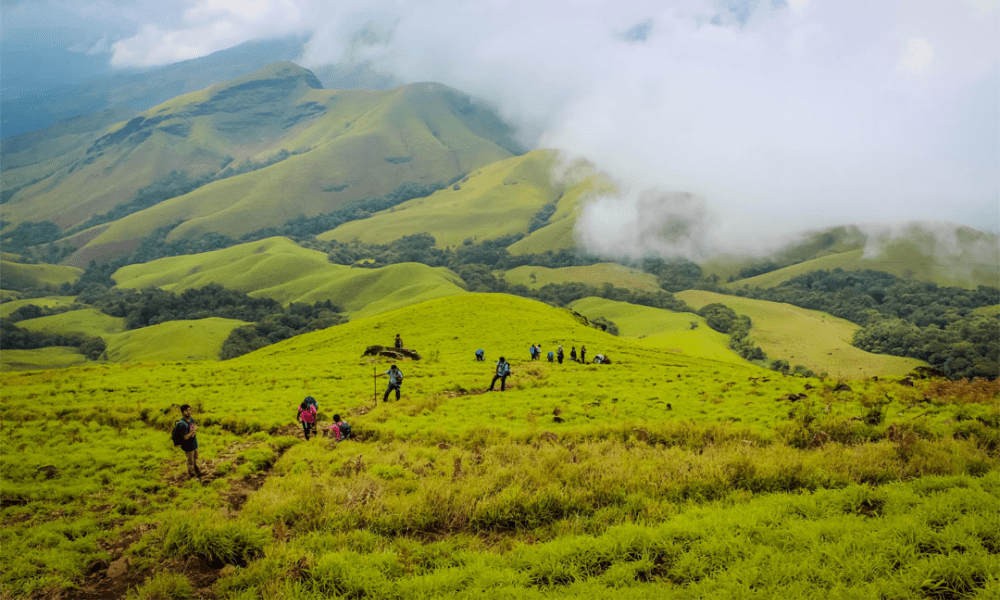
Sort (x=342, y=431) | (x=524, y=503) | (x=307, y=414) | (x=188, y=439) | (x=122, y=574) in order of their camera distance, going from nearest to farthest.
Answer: (x=122, y=574), (x=524, y=503), (x=188, y=439), (x=342, y=431), (x=307, y=414)

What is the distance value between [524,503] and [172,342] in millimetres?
202496

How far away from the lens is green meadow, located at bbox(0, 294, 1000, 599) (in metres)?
9.47

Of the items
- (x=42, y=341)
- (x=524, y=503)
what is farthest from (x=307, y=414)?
(x=42, y=341)

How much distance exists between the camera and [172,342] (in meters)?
177

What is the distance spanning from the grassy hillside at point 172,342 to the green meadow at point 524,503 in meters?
164

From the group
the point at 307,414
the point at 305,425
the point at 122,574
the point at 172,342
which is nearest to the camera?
the point at 122,574

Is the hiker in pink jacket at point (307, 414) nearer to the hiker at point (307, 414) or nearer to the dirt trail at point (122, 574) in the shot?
the hiker at point (307, 414)

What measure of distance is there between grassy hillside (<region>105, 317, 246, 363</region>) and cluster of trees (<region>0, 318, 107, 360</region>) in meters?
4.27

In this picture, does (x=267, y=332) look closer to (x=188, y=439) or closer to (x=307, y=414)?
(x=307, y=414)

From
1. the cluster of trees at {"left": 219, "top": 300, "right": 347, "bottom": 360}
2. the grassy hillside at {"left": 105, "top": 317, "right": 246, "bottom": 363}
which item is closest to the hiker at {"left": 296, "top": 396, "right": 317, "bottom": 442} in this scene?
the cluster of trees at {"left": 219, "top": 300, "right": 347, "bottom": 360}

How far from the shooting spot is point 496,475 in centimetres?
1411

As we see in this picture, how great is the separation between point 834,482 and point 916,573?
4.13 metres

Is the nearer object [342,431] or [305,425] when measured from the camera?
[342,431]

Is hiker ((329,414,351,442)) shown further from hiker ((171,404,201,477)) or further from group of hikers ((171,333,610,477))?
hiker ((171,404,201,477))
